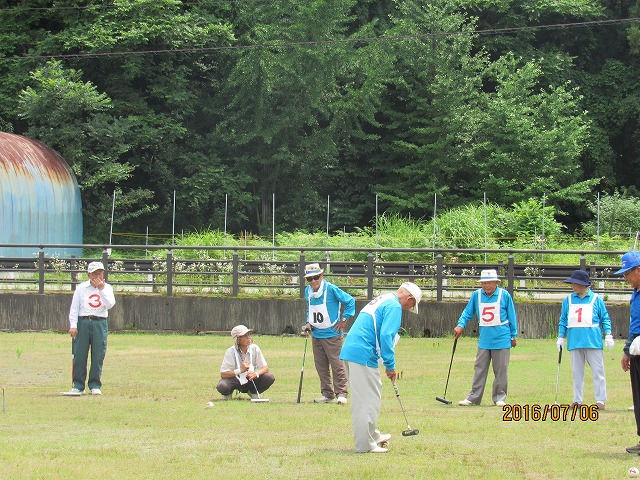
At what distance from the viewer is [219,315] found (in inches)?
991

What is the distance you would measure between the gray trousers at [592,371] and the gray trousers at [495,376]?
3.14ft

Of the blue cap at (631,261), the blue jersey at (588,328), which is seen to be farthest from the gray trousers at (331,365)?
the blue cap at (631,261)

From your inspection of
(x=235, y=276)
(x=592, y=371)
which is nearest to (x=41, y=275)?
(x=235, y=276)

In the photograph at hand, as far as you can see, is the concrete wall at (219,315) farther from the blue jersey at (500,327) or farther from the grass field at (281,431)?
the blue jersey at (500,327)

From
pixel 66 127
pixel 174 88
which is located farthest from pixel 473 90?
pixel 66 127

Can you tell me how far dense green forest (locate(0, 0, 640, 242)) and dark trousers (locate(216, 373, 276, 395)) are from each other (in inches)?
1138

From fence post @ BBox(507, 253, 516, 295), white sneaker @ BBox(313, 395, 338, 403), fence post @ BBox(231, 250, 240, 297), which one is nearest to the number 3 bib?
white sneaker @ BBox(313, 395, 338, 403)

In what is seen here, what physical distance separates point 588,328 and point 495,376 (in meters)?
1.42

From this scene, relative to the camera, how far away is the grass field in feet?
30.2

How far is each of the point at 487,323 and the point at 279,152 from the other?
3262 centimetres

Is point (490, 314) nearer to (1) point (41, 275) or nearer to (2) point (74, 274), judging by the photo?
(1) point (41, 275)

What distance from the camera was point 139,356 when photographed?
20156 mm

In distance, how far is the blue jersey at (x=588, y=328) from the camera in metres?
13.1

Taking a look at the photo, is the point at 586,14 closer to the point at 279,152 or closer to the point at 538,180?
the point at 538,180
